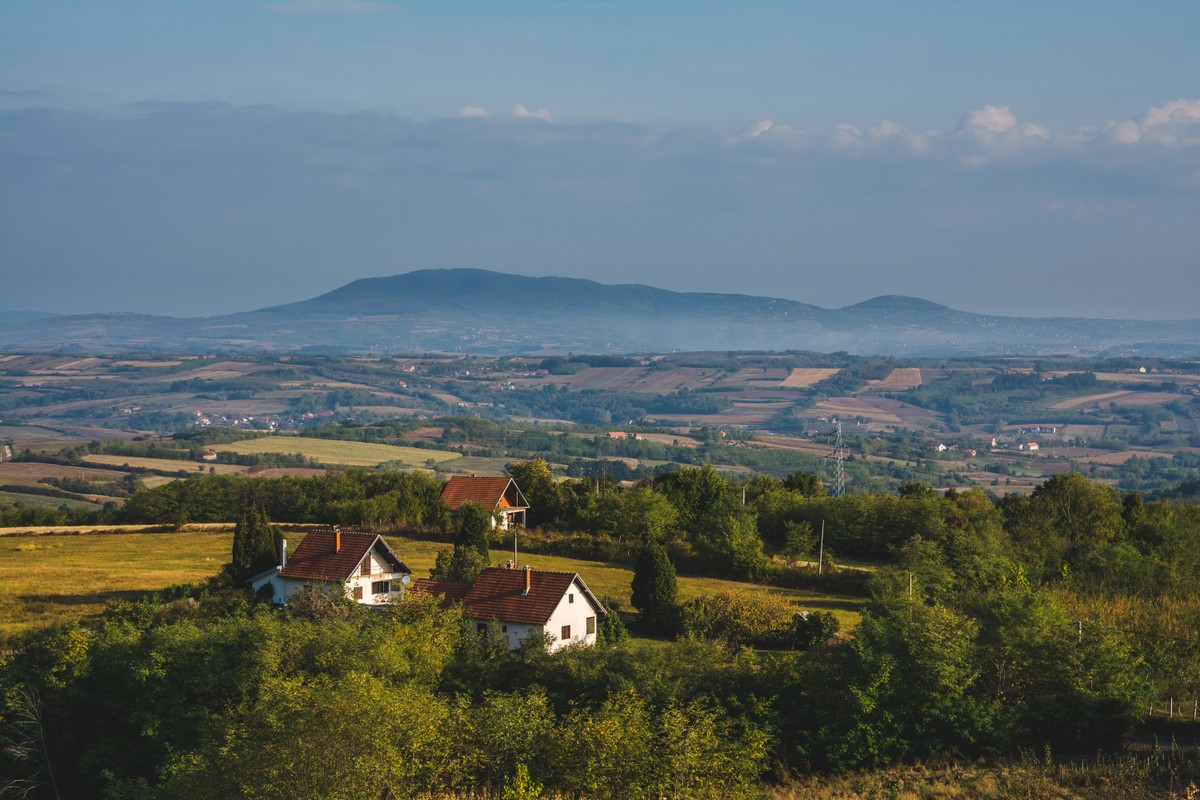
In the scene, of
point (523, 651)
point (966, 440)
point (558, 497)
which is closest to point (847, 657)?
point (523, 651)

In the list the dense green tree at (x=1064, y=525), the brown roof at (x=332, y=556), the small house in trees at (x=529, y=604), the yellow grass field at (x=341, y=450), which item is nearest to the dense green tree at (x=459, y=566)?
the brown roof at (x=332, y=556)

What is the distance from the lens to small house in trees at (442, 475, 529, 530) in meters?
58.4

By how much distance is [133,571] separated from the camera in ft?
155

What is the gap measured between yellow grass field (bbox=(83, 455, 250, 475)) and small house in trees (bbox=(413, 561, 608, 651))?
73.4 metres

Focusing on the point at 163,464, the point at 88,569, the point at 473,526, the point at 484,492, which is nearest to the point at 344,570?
the point at 473,526

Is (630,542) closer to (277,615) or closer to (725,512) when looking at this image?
(725,512)

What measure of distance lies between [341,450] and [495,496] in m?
78.1

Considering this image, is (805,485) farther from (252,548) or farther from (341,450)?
(341,450)

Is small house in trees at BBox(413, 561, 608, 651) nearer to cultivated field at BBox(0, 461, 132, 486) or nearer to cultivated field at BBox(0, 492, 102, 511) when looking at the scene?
cultivated field at BBox(0, 492, 102, 511)

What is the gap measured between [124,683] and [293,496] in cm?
3369

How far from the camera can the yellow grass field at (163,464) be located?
109062 millimetres

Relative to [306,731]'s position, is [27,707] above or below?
below

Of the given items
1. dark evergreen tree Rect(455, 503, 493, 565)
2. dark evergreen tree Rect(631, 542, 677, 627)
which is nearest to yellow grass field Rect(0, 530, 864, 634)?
dark evergreen tree Rect(455, 503, 493, 565)

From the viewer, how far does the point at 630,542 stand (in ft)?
178
